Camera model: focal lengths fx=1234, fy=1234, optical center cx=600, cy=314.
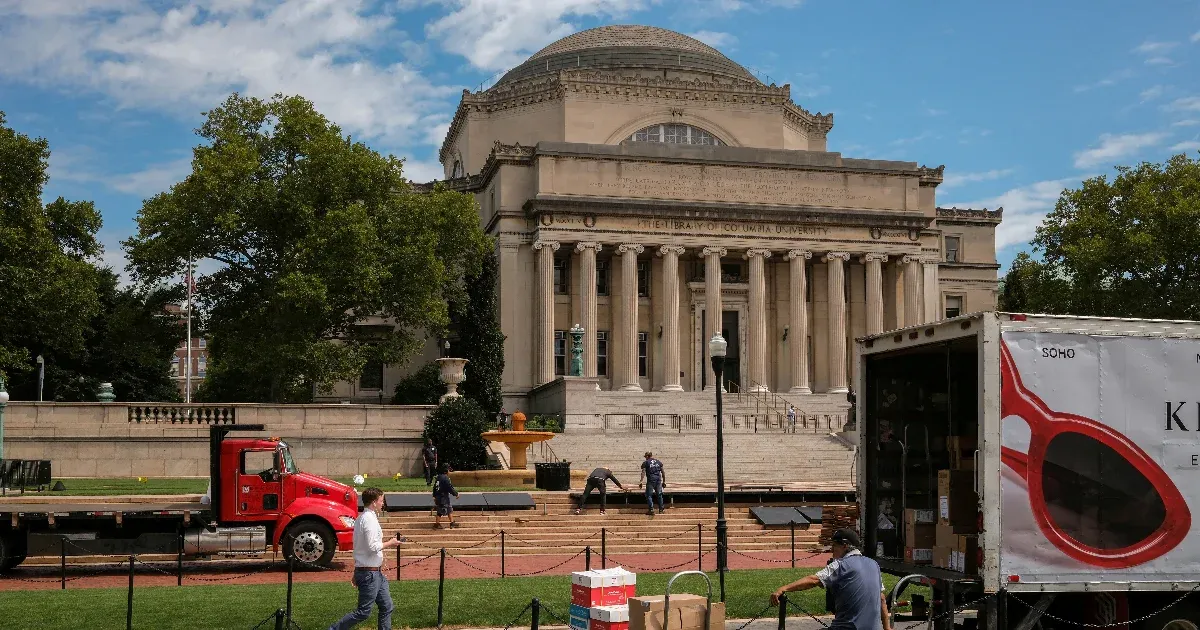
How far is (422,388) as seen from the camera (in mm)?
56812

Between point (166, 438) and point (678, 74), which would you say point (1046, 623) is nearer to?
point (166, 438)

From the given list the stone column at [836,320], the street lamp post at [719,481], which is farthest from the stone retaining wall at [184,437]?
the stone column at [836,320]

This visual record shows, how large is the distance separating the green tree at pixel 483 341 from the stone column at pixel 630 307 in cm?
617

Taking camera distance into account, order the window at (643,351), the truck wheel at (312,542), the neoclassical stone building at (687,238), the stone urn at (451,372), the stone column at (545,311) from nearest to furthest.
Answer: the truck wheel at (312,542) < the stone urn at (451,372) < the stone column at (545,311) < the neoclassical stone building at (687,238) < the window at (643,351)

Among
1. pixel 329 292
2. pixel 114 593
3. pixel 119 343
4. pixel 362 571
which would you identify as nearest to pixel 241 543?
pixel 114 593

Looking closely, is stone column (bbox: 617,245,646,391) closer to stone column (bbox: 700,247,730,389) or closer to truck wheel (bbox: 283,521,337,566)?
stone column (bbox: 700,247,730,389)

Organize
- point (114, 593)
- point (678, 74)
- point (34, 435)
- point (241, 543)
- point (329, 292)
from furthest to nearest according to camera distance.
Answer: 1. point (678, 74)
2. point (329, 292)
3. point (34, 435)
4. point (241, 543)
5. point (114, 593)

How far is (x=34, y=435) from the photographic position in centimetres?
4025

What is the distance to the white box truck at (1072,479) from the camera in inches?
515

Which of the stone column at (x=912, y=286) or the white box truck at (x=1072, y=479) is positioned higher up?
the stone column at (x=912, y=286)

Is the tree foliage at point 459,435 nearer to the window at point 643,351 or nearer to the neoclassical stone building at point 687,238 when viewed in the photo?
the neoclassical stone building at point 687,238

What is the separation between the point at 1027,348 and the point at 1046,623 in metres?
3.46

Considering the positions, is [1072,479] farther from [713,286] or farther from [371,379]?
[371,379]

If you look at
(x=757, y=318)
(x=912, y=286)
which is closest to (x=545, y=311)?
(x=757, y=318)
